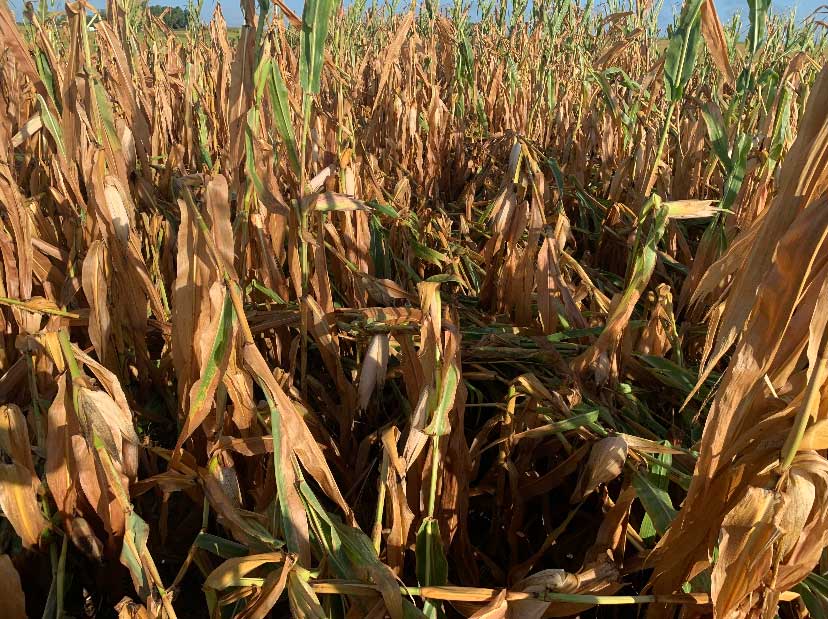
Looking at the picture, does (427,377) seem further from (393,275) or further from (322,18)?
(393,275)

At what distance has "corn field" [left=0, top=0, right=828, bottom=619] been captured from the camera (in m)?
0.48

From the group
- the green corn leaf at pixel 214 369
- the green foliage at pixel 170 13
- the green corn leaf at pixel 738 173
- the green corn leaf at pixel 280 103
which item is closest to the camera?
the green corn leaf at pixel 214 369

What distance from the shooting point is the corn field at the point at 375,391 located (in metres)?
0.48

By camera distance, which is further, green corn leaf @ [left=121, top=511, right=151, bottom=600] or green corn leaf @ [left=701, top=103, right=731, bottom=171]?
green corn leaf @ [left=701, top=103, right=731, bottom=171]

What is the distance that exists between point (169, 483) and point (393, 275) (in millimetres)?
692

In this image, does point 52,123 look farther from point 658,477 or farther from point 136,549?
point 658,477

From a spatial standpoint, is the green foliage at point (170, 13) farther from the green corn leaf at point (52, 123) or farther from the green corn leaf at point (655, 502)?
the green corn leaf at point (655, 502)

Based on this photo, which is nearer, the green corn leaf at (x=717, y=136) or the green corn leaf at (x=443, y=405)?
the green corn leaf at (x=443, y=405)

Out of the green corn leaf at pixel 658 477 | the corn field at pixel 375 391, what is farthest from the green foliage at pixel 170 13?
the green corn leaf at pixel 658 477

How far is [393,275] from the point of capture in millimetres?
1292

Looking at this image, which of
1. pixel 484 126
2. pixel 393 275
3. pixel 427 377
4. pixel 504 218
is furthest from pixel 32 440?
pixel 484 126

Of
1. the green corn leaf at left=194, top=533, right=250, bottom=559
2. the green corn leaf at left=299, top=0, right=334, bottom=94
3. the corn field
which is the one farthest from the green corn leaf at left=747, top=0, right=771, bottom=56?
the green corn leaf at left=194, top=533, right=250, bottom=559

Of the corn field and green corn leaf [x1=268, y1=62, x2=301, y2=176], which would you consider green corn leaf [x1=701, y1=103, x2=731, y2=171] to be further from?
green corn leaf [x1=268, y1=62, x2=301, y2=176]

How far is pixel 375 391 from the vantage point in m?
0.84
